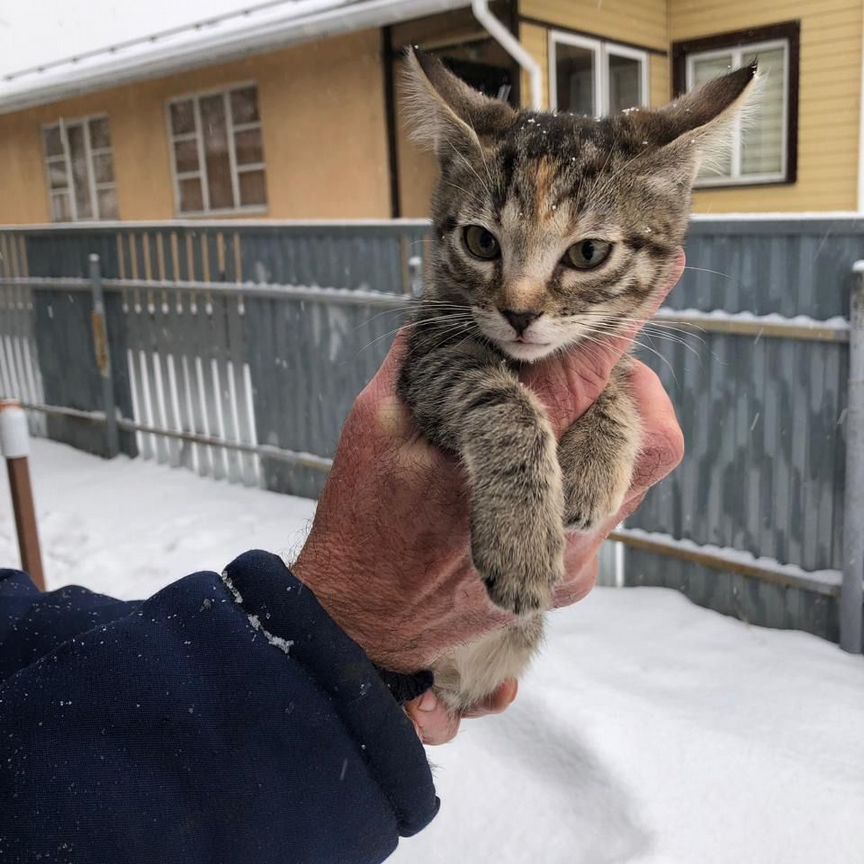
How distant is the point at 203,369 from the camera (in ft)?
28.1

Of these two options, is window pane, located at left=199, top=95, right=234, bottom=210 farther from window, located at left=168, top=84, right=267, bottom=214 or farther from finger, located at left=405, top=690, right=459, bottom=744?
finger, located at left=405, top=690, right=459, bottom=744

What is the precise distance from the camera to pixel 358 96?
1229 centimetres

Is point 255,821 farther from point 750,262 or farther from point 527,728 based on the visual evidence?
point 750,262

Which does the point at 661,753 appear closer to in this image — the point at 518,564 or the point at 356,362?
the point at 518,564

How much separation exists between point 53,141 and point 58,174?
2.14 ft

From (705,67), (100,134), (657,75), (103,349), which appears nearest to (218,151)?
(100,134)

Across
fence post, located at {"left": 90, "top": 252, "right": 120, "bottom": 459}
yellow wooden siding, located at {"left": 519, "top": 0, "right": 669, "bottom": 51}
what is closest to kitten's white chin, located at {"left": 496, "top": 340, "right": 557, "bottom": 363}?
fence post, located at {"left": 90, "top": 252, "right": 120, "bottom": 459}

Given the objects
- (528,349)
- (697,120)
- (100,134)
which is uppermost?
(100,134)

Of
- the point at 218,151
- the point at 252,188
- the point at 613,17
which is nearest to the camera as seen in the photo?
the point at 613,17

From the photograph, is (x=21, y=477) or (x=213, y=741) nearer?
(x=213, y=741)

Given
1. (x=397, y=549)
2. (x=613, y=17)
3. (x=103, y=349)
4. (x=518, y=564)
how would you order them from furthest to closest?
(x=613, y=17) < (x=103, y=349) < (x=397, y=549) < (x=518, y=564)

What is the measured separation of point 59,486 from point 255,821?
319 inches

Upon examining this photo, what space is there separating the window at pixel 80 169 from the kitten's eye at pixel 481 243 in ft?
52.3

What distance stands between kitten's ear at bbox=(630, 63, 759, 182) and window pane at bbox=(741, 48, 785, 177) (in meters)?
7.57
